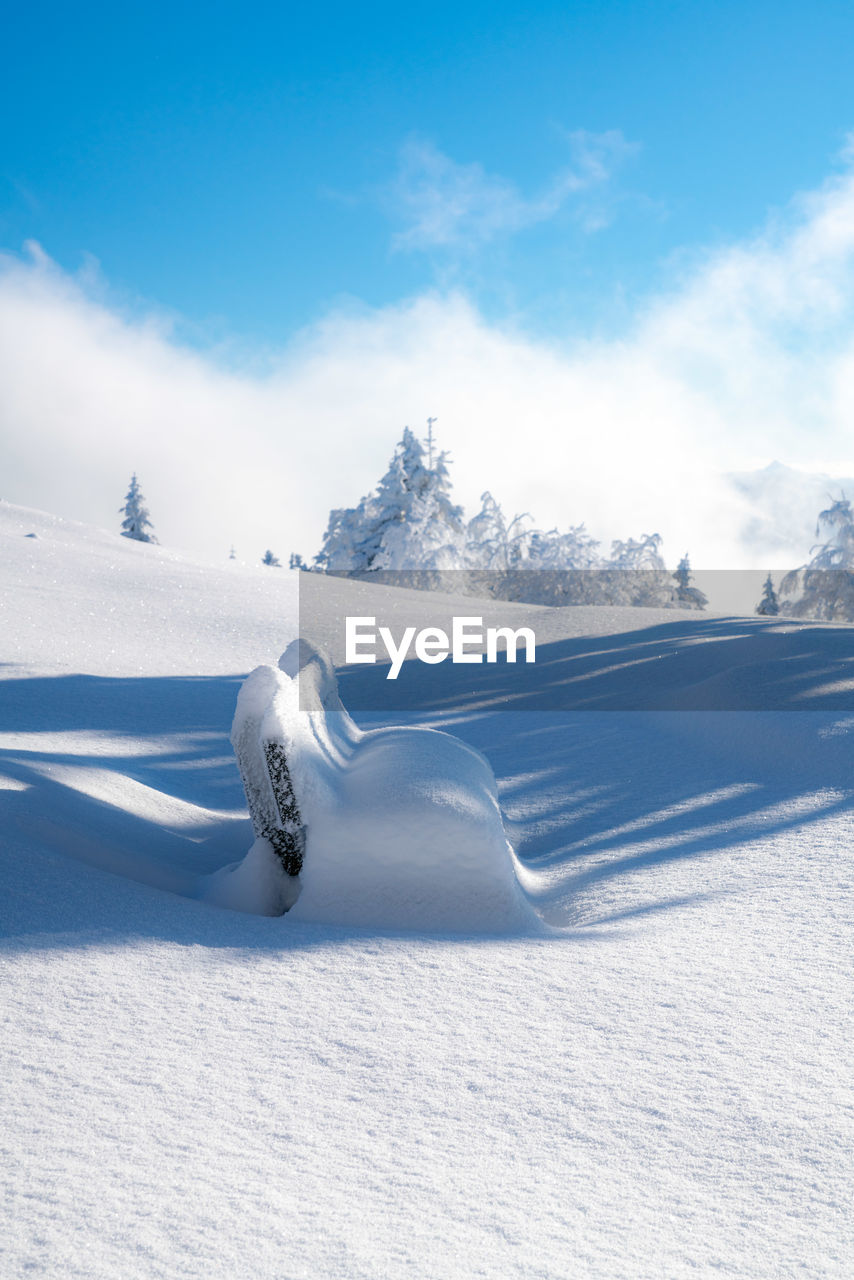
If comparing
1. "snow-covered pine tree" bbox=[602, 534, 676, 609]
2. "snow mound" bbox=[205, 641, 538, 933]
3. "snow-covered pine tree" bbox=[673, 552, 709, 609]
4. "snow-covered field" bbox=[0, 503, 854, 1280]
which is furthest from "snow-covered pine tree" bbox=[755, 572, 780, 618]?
"snow mound" bbox=[205, 641, 538, 933]

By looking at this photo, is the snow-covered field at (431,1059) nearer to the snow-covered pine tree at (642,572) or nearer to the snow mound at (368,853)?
the snow mound at (368,853)

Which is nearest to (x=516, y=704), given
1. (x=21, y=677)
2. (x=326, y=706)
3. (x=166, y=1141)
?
(x=326, y=706)

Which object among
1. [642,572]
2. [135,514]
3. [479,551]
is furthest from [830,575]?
[135,514]

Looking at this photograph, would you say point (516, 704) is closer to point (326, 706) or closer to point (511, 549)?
point (326, 706)

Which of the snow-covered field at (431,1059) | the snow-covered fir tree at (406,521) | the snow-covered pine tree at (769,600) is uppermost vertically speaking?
the snow-covered fir tree at (406,521)

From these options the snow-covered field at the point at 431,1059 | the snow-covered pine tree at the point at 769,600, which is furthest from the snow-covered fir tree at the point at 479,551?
the snow-covered field at the point at 431,1059

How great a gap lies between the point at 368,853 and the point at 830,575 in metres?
30.1

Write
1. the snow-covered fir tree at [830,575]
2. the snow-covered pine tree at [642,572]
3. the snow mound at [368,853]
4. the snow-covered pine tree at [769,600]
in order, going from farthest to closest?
the snow-covered pine tree at [769,600]
the snow-covered pine tree at [642,572]
the snow-covered fir tree at [830,575]
the snow mound at [368,853]

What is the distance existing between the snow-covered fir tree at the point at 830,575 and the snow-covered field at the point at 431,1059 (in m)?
26.9

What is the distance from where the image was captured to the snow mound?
3.23 meters

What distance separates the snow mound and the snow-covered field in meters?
0.10

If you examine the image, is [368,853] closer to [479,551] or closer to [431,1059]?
[431,1059]

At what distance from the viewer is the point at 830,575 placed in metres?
29.8

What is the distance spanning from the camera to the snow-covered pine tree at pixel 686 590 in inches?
1394
